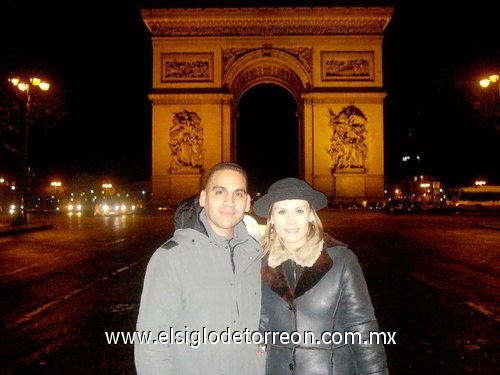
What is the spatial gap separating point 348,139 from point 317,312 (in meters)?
29.2

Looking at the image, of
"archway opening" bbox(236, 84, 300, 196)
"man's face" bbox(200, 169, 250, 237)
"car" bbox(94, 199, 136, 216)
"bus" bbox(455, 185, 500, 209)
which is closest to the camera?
"man's face" bbox(200, 169, 250, 237)

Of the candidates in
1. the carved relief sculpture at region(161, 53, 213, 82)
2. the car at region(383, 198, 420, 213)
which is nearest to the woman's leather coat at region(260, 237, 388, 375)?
the car at region(383, 198, 420, 213)

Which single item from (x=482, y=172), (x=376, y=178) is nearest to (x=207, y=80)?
(x=376, y=178)

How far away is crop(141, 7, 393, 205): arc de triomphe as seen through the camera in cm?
3098

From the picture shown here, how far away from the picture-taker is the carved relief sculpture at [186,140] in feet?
102

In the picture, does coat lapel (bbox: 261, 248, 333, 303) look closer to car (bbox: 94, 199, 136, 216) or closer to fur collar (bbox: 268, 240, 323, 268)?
fur collar (bbox: 268, 240, 323, 268)

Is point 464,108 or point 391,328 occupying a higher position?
point 464,108

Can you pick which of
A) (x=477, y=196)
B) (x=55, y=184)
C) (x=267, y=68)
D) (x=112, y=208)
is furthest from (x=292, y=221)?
(x=55, y=184)

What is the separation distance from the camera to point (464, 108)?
32.5 m

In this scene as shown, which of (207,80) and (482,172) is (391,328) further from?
(482,172)

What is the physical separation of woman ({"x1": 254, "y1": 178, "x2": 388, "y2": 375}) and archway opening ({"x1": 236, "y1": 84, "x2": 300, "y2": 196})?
53.8m

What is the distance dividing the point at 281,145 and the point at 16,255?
5111cm

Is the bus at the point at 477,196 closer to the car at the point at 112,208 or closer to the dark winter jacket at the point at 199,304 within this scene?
the car at the point at 112,208

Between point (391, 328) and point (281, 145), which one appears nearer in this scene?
point (391, 328)
